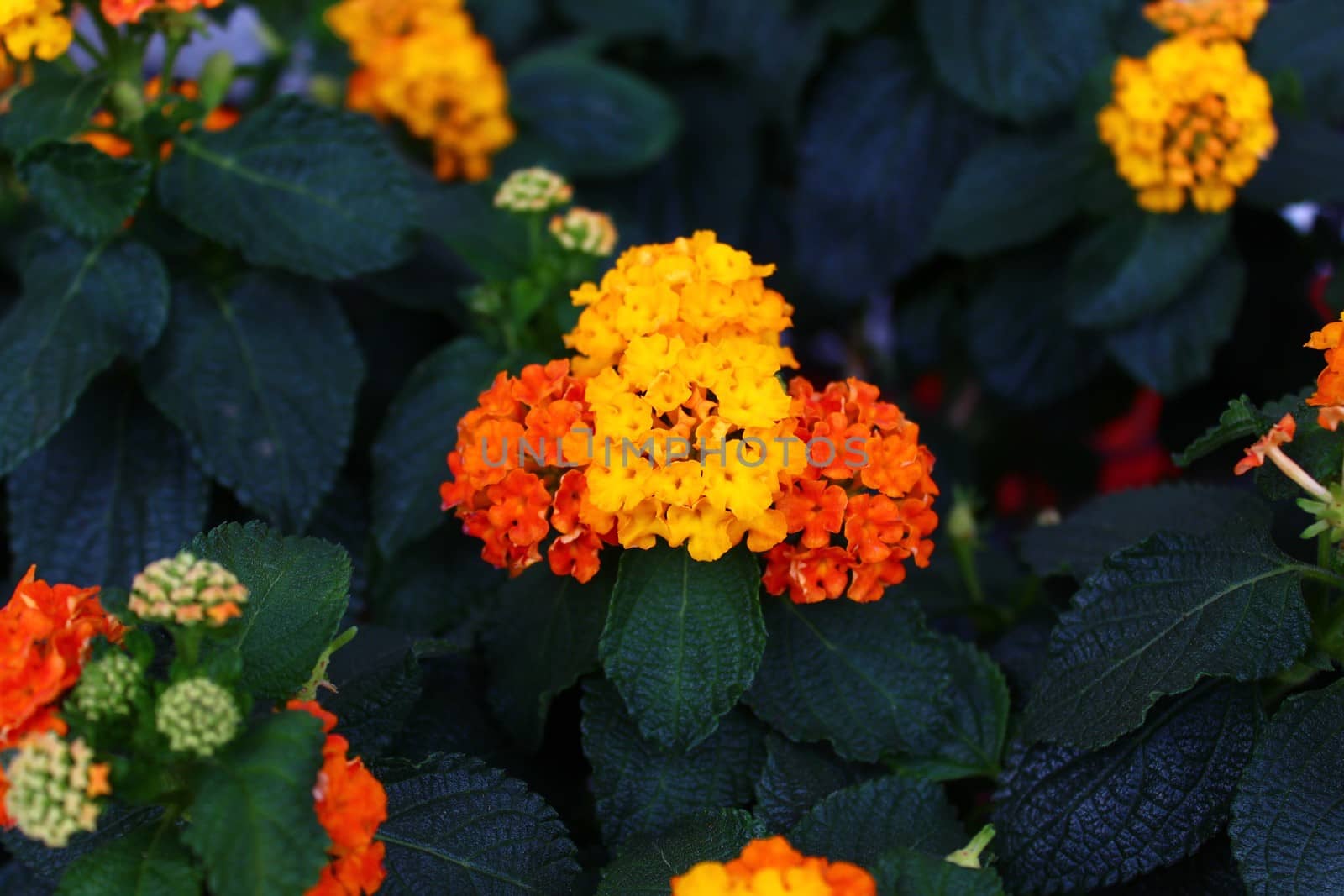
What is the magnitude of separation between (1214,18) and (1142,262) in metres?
0.27

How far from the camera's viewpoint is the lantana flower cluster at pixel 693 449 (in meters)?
0.85

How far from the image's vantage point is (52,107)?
1.19 metres

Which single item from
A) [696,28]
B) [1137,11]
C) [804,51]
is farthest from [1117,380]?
[696,28]

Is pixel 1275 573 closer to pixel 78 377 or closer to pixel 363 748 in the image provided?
pixel 363 748

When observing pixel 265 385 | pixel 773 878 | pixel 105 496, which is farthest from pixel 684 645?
pixel 105 496

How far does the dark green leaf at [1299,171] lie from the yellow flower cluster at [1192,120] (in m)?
0.11

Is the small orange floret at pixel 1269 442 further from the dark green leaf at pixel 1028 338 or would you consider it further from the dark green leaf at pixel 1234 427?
the dark green leaf at pixel 1028 338

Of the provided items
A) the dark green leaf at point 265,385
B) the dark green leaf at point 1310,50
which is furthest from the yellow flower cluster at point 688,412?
the dark green leaf at point 1310,50

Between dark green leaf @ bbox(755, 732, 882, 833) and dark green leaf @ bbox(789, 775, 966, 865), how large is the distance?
25mm

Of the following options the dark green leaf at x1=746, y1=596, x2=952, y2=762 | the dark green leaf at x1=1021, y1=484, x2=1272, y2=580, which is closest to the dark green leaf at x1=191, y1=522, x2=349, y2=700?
the dark green leaf at x1=746, y1=596, x2=952, y2=762

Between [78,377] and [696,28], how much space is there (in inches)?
49.7

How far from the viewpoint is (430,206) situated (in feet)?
4.54

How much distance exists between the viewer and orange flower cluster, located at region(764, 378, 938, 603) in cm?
90

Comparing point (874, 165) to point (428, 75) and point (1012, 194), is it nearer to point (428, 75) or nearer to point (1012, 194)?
point (1012, 194)
